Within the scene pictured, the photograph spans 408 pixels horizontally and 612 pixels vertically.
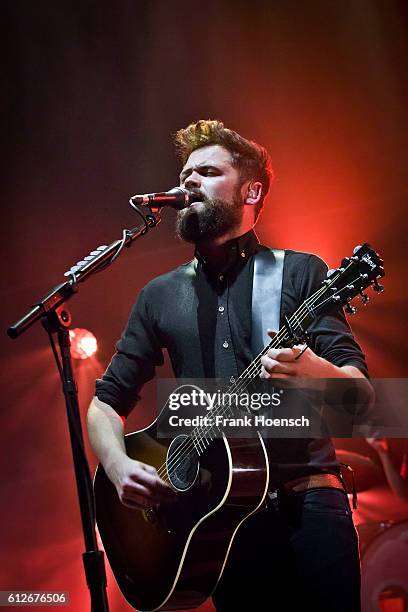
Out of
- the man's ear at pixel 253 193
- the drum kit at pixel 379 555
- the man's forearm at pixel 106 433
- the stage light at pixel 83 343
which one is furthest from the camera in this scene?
the stage light at pixel 83 343

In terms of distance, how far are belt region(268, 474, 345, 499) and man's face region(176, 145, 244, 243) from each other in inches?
35.1

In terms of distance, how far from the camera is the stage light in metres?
3.53

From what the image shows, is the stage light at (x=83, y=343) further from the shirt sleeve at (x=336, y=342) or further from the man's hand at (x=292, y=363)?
the man's hand at (x=292, y=363)

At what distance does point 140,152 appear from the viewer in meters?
3.47

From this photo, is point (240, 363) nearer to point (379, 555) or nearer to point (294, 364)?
point (294, 364)

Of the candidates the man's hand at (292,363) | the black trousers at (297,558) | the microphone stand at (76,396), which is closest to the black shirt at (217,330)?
the black trousers at (297,558)

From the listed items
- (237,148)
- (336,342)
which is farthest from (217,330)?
(237,148)

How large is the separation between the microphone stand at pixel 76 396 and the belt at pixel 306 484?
1.68 ft

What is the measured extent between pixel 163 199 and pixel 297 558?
3.68 feet

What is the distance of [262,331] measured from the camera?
2035 millimetres

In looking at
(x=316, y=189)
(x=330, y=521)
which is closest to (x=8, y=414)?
(x=316, y=189)

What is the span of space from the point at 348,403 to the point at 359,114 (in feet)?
5.95

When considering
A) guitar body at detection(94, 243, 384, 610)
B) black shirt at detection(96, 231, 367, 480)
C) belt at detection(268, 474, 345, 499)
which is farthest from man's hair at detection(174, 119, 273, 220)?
belt at detection(268, 474, 345, 499)

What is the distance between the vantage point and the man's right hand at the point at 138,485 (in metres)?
1.92
